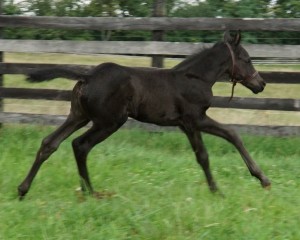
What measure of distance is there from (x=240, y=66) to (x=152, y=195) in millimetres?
1678

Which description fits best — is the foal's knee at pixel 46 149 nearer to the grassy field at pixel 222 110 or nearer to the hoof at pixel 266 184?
the hoof at pixel 266 184

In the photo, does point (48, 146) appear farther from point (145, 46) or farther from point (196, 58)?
point (145, 46)

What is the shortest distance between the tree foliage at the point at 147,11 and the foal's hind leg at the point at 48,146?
3494 mm

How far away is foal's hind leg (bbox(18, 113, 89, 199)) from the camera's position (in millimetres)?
4734

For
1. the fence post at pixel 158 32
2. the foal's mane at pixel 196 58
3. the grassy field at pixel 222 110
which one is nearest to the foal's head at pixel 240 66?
the foal's mane at pixel 196 58

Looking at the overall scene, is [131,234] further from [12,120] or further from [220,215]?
[12,120]

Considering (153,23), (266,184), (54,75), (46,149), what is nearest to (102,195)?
(46,149)

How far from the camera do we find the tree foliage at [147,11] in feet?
28.6

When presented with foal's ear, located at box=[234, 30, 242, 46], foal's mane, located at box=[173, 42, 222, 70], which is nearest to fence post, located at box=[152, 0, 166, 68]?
foal's mane, located at box=[173, 42, 222, 70]

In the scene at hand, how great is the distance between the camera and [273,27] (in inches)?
277

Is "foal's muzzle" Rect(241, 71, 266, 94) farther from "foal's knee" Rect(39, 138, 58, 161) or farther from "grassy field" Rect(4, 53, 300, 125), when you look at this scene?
"grassy field" Rect(4, 53, 300, 125)

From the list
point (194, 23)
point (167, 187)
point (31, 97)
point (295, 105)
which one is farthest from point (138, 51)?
point (167, 187)

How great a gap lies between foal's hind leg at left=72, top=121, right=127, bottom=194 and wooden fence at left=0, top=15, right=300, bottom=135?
7.79ft

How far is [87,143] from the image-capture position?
492cm
